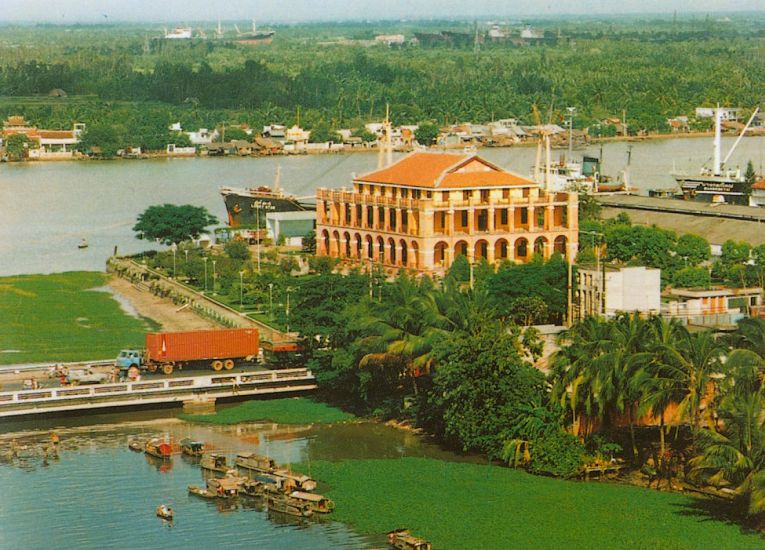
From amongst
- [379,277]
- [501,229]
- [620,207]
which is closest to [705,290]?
[379,277]

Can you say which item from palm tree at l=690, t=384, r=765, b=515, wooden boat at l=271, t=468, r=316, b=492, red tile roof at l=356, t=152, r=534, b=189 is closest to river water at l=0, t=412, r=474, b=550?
wooden boat at l=271, t=468, r=316, b=492

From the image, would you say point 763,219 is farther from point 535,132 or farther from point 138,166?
point 535,132

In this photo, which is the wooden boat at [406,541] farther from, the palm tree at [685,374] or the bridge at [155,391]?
the bridge at [155,391]

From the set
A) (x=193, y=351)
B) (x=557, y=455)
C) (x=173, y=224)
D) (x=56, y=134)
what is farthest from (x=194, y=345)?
(x=56, y=134)

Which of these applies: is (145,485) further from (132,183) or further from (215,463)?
(132,183)

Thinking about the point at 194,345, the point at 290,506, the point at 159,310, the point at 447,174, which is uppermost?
the point at 447,174
